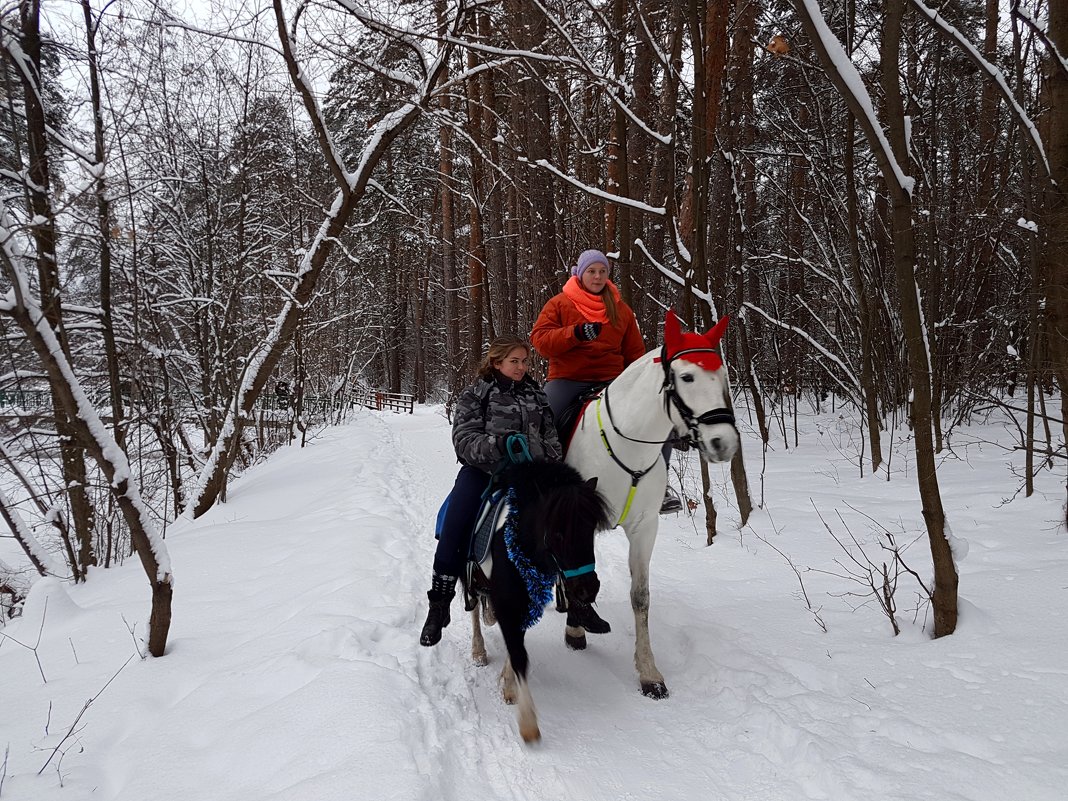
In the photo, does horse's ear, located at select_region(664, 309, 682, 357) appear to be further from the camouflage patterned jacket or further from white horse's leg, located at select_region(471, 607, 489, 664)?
white horse's leg, located at select_region(471, 607, 489, 664)

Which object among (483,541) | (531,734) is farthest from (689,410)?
(531,734)

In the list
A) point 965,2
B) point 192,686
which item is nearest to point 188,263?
point 192,686

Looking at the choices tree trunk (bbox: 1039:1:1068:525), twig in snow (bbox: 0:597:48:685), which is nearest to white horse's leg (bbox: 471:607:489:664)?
twig in snow (bbox: 0:597:48:685)

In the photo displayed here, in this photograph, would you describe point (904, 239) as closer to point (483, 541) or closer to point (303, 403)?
point (483, 541)

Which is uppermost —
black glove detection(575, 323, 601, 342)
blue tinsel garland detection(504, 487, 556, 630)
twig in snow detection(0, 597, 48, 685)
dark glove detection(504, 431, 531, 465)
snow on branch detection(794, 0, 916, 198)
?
snow on branch detection(794, 0, 916, 198)

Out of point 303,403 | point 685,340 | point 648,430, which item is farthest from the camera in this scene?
point 303,403

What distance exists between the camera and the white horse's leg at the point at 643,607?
11.2 ft

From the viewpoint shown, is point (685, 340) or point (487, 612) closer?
point (685, 340)

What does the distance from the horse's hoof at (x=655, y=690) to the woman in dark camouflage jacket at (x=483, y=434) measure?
49.5 inches

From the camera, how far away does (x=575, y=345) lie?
4391mm

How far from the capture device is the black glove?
4223 mm

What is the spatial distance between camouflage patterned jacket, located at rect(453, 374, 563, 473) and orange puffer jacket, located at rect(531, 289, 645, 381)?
81cm

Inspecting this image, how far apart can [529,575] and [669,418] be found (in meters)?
1.14

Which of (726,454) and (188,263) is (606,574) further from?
(188,263)
